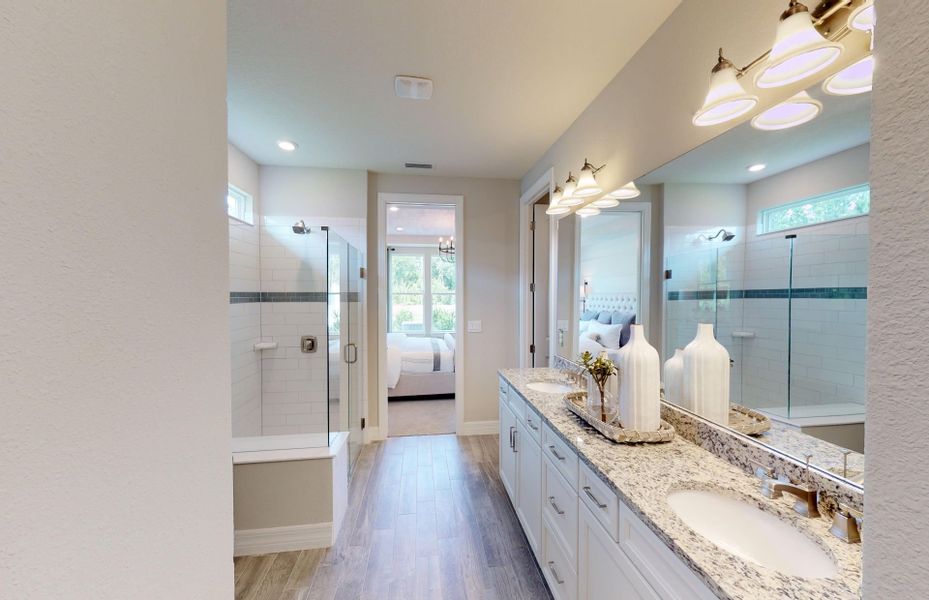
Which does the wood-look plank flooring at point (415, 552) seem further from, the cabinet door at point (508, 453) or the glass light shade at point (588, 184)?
the glass light shade at point (588, 184)

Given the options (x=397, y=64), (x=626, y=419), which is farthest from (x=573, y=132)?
(x=626, y=419)

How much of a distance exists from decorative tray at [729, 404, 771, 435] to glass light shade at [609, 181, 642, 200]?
1054mm

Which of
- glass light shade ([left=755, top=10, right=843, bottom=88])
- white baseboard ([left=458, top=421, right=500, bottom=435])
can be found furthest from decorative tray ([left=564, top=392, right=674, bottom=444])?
white baseboard ([left=458, top=421, right=500, bottom=435])

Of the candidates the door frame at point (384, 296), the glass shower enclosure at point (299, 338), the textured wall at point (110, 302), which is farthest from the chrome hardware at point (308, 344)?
the textured wall at point (110, 302)

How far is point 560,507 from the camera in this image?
1554 millimetres

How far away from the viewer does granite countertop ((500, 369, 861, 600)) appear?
71 centimetres

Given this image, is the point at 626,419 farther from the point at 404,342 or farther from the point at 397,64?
the point at 404,342

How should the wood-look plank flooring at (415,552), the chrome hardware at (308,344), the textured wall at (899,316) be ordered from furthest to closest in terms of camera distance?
the chrome hardware at (308,344), the wood-look plank flooring at (415,552), the textured wall at (899,316)

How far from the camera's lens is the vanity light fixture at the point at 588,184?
2086 mm

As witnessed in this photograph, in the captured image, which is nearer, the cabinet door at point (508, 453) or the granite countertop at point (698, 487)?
the granite countertop at point (698, 487)

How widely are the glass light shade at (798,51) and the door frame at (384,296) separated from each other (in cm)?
277

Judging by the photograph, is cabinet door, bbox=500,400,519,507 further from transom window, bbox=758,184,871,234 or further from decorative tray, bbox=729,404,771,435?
transom window, bbox=758,184,871,234

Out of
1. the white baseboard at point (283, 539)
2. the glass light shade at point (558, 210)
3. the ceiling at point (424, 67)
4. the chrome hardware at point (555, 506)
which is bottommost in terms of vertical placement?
the white baseboard at point (283, 539)

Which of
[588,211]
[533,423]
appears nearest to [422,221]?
[588,211]
